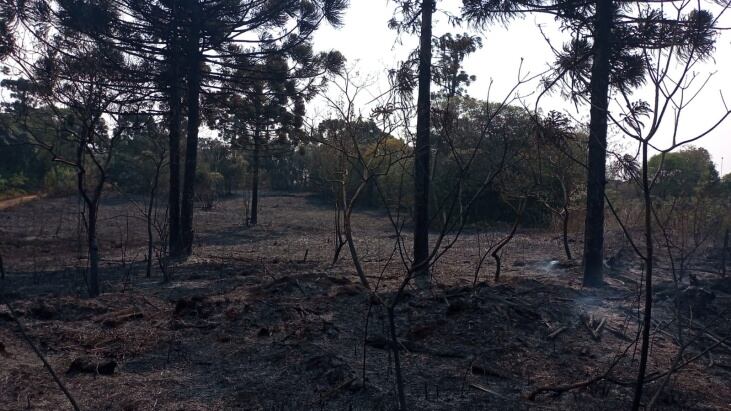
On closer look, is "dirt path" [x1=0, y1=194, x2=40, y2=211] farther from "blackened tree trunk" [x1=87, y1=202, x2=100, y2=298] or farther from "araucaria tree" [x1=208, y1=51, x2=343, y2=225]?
"blackened tree trunk" [x1=87, y1=202, x2=100, y2=298]

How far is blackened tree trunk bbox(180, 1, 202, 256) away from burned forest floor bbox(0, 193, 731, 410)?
2040 mm

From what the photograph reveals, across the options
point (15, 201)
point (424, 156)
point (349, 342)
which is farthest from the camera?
point (15, 201)

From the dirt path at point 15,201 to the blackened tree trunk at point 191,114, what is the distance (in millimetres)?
14233

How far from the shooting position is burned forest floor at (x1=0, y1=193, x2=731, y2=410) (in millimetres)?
4820

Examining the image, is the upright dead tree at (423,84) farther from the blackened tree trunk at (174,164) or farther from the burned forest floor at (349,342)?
the blackened tree trunk at (174,164)

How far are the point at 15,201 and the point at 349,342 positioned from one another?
26359mm

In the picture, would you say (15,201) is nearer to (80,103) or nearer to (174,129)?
(174,129)

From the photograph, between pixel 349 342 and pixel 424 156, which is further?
pixel 424 156

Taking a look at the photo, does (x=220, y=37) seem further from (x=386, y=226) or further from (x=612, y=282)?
(x=386, y=226)

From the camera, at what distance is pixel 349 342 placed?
6340mm

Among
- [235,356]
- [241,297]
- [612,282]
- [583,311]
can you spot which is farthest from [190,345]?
[612,282]

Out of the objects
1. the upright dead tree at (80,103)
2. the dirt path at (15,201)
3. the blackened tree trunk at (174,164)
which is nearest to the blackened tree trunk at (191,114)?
the blackened tree trunk at (174,164)

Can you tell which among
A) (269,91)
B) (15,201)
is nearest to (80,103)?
(269,91)

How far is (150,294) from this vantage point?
912cm
